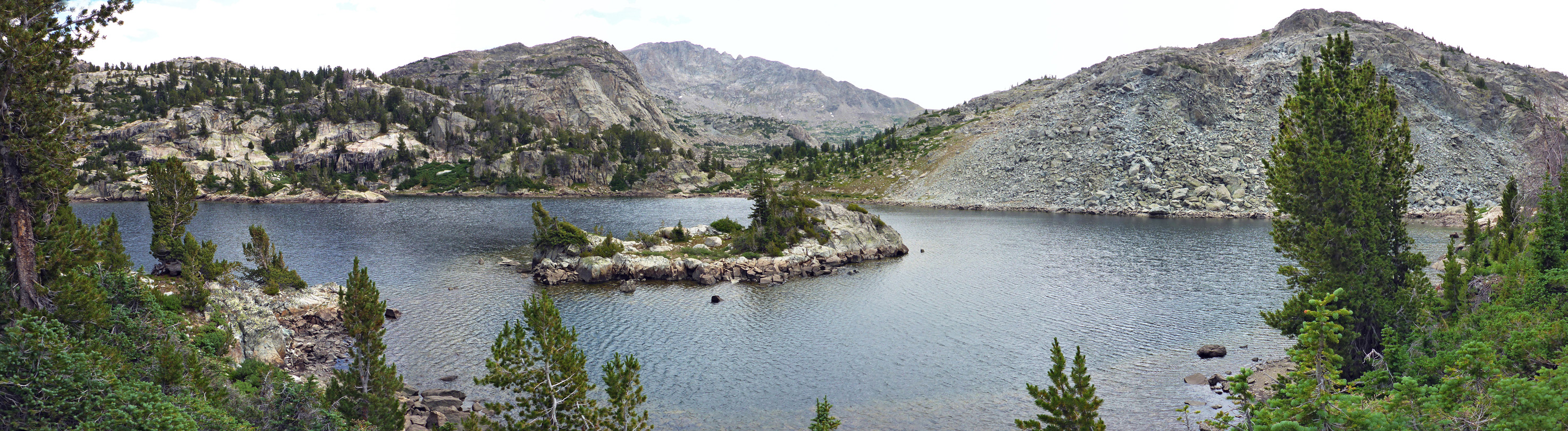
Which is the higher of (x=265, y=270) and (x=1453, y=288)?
(x=1453, y=288)

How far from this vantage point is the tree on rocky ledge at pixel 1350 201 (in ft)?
88.0

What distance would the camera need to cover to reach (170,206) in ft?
150

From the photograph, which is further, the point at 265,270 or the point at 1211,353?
the point at 265,270

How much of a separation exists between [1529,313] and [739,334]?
3738cm

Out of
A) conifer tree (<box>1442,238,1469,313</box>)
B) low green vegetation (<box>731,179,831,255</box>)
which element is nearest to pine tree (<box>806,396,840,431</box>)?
conifer tree (<box>1442,238,1469,313</box>)

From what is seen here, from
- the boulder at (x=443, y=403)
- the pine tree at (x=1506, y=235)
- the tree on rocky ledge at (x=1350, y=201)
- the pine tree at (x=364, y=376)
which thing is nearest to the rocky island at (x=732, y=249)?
the boulder at (x=443, y=403)

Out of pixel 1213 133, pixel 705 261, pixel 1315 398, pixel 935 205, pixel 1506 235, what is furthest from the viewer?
pixel 935 205

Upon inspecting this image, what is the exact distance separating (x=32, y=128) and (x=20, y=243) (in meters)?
3.67

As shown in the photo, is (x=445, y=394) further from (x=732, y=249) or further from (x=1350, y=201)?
(x=732, y=249)

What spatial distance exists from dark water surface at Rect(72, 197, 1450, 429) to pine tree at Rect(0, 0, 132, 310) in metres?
16.3

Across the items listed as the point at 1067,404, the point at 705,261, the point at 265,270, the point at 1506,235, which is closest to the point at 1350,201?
the point at 1067,404

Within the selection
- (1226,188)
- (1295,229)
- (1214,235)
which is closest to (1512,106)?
(1226,188)

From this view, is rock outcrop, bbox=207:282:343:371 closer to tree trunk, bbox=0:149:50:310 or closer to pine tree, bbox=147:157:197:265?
pine tree, bbox=147:157:197:265

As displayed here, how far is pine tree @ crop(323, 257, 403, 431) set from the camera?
23.1m
